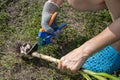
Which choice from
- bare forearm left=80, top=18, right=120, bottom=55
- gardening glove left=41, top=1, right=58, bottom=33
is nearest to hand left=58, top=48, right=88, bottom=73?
bare forearm left=80, top=18, right=120, bottom=55

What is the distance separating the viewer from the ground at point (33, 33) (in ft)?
7.64

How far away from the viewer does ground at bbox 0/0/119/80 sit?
2.33 m

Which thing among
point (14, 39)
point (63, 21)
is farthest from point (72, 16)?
point (14, 39)

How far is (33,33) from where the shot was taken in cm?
256

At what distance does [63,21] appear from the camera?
2676 mm

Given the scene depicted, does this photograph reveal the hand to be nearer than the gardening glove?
Yes

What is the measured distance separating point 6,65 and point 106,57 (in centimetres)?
75

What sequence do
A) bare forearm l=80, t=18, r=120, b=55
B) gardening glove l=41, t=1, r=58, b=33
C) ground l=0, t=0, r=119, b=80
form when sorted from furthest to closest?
ground l=0, t=0, r=119, b=80, gardening glove l=41, t=1, r=58, b=33, bare forearm l=80, t=18, r=120, b=55

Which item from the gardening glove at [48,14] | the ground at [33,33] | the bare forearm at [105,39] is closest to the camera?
the bare forearm at [105,39]

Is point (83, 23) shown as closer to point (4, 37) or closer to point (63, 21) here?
point (63, 21)

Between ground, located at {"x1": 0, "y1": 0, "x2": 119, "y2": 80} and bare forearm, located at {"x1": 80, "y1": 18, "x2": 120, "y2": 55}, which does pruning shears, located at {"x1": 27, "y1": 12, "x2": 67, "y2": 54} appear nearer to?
ground, located at {"x1": 0, "y1": 0, "x2": 119, "y2": 80}

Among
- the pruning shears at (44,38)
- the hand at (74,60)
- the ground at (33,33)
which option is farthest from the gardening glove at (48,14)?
the hand at (74,60)

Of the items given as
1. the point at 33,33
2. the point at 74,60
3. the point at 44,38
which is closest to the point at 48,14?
the point at 44,38

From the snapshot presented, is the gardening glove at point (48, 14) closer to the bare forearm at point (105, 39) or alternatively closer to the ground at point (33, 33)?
the ground at point (33, 33)
